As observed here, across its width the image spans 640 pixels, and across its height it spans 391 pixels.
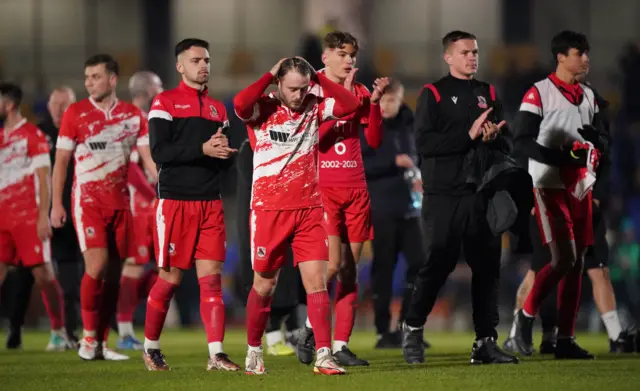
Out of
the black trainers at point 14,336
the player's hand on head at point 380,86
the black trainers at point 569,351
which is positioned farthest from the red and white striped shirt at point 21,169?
the black trainers at point 569,351

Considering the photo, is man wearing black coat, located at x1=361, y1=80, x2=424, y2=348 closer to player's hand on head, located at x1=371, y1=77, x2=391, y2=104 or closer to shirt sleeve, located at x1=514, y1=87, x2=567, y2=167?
shirt sleeve, located at x1=514, y1=87, x2=567, y2=167

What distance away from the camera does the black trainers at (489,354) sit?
9.69 meters

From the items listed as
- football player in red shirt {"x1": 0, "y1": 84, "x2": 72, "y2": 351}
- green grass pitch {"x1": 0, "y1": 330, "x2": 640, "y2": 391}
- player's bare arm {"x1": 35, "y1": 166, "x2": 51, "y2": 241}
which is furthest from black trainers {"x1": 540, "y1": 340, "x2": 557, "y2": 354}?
football player in red shirt {"x1": 0, "y1": 84, "x2": 72, "y2": 351}

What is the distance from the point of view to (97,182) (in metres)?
11.0

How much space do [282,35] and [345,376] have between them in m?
16.9

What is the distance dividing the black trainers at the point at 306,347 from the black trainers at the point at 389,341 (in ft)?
7.50

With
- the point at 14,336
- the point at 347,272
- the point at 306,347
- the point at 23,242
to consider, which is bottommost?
the point at 14,336

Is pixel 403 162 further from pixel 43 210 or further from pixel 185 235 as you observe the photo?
pixel 185 235

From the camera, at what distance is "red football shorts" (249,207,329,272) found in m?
8.79

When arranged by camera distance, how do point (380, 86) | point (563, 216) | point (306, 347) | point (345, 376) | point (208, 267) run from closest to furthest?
point (345, 376) < point (380, 86) < point (208, 267) < point (306, 347) < point (563, 216)

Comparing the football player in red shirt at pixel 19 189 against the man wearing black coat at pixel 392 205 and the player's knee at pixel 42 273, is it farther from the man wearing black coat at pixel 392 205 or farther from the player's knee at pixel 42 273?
the man wearing black coat at pixel 392 205

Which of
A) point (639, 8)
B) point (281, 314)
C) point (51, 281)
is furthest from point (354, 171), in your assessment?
point (639, 8)

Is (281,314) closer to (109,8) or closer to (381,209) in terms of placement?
(381,209)

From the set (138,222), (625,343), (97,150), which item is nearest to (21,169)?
(138,222)
